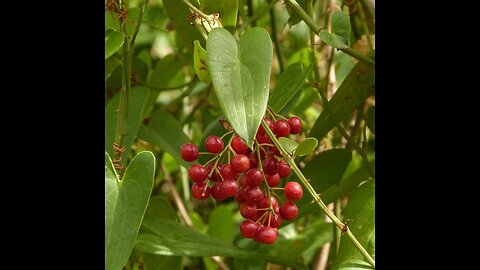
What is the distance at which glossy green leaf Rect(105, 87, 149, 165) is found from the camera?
2.51ft

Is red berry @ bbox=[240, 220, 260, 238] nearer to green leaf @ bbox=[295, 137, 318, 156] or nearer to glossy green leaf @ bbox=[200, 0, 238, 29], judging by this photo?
green leaf @ bbox=[295, 137, 318, 156]

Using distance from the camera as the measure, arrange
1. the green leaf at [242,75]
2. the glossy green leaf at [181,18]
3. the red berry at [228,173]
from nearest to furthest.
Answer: the green leaf at [242,75] < the red berry at [228,173] < the glossy green leaf at [181,18]

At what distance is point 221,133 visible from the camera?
0.77 meters

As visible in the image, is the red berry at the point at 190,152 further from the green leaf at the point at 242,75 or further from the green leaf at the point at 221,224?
the green leaf at the point at 221,224

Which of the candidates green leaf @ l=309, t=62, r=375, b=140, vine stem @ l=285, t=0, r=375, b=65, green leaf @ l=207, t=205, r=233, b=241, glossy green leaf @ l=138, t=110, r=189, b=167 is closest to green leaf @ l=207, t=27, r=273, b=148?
vine stem @ l=285, t=0, r=375, b=65

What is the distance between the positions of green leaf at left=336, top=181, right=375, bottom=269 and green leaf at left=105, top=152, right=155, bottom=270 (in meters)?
0.17

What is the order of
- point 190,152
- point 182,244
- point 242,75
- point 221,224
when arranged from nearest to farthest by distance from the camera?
1. point 242,75
2. point 190,152
3. point 182,244
4. point 221,224

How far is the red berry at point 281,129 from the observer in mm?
583

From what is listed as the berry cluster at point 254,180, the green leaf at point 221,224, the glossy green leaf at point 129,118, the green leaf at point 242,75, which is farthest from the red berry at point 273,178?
the green leaf at point 221,224

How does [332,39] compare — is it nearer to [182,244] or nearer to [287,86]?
[287,86]

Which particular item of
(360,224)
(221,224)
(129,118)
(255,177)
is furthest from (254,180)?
(221,224)

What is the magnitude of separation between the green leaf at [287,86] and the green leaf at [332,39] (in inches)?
2.1

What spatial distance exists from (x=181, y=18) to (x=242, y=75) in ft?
0.68
